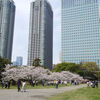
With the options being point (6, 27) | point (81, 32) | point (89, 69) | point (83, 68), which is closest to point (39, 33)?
point (6, 27)

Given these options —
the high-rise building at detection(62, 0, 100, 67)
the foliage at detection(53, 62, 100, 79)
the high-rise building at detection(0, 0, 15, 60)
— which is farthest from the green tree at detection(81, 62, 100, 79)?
the high-rise building at detection(0, 0, 15, 60)

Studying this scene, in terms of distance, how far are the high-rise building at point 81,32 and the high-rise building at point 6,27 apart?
58.5 metres

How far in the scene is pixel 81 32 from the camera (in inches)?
4887

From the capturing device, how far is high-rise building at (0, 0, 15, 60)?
139500 mm

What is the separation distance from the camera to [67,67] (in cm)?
7200

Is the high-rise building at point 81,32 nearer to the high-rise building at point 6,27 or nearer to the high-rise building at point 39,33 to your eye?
the high-rise building at point 39,33

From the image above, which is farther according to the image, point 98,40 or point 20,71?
point 98,40

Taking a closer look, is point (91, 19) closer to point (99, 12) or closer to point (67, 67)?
point (99, 12)

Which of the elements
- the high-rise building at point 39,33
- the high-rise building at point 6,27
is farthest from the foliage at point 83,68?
the high-rise building at point 6,27

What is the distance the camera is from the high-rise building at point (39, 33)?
478ft

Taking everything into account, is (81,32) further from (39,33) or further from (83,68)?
(39,33)

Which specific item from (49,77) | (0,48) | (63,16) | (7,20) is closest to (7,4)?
(7,20)

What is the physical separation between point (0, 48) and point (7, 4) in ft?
164

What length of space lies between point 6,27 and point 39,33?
3511 centimetres
